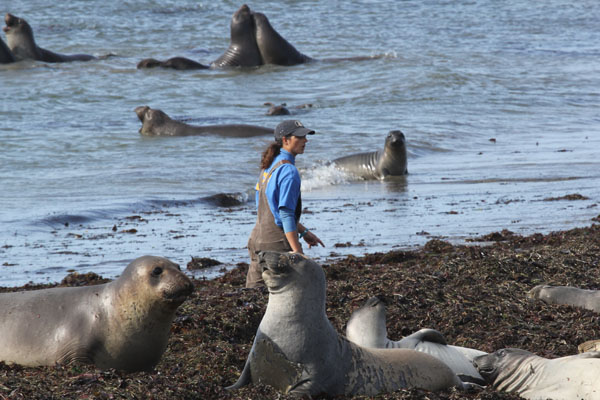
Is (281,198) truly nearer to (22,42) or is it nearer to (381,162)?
(381,162)

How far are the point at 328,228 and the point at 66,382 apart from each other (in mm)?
5821

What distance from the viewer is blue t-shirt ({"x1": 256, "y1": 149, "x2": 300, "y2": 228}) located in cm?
613

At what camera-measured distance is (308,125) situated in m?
19.9

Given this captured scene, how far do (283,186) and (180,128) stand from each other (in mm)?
13535

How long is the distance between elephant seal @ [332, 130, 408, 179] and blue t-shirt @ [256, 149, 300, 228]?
342 inches

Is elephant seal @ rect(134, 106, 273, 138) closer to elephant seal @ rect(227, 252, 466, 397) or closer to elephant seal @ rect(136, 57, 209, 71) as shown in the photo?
elephant seal @ rect(136, 57, 209, 71)

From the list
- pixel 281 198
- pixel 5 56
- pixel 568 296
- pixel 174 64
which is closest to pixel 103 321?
pixel 281 198

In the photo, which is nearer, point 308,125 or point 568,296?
point 568,296

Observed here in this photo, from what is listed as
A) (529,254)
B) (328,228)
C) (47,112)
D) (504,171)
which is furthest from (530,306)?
(47,112)

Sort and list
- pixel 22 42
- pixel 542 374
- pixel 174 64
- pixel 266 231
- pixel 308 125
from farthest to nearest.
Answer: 1. pixel 22 42
2. pixel 174 64
3. pixel 308 125
4. pixel 266 231
5. pixel 542 374

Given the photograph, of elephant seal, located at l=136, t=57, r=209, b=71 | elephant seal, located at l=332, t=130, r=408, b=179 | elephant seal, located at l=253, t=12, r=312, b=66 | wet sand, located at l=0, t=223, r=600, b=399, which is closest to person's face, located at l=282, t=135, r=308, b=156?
wet sand, located at l=0, t=223, r=600, b=399

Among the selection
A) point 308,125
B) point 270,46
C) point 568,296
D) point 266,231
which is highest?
point 266,231

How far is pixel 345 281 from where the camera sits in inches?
277

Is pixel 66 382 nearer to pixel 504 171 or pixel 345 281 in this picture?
pixel 345 281
